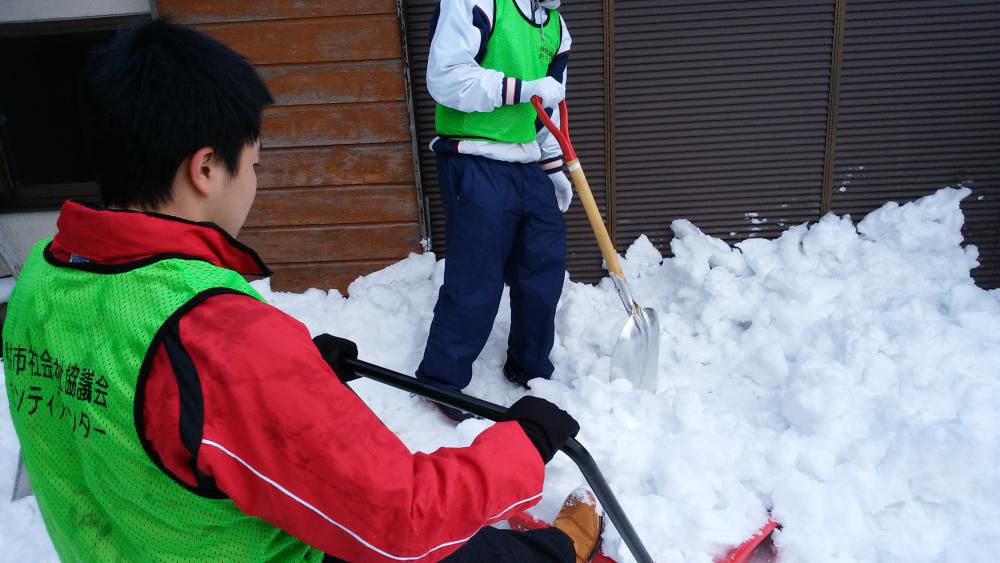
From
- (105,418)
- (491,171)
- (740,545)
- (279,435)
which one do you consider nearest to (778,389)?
(740,545)

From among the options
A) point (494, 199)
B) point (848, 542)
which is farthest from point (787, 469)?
point (494, 199)

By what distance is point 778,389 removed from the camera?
8.70 ft

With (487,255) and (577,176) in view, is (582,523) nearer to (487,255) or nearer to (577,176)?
(487,255)

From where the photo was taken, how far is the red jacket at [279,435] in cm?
82

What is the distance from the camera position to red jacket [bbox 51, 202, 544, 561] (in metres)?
0.82

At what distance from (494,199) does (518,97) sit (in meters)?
0.39

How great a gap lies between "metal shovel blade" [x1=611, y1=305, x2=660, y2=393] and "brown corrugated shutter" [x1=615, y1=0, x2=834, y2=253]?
1096mm

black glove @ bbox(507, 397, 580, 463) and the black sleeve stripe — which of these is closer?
the black sleeve stripe

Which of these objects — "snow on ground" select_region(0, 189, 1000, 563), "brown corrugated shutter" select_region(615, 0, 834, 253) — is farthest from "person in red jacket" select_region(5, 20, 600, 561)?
"brown corrugated shutter" select_region(615, 0, 834, 253)

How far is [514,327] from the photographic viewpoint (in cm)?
288

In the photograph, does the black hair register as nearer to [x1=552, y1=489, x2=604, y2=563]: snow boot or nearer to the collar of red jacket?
the collar of red jacket

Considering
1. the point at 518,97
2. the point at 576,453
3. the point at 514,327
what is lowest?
the point at 514,327

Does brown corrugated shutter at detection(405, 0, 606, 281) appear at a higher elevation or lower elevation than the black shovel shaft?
higher

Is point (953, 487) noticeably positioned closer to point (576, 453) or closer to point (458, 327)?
point (576, 453)
